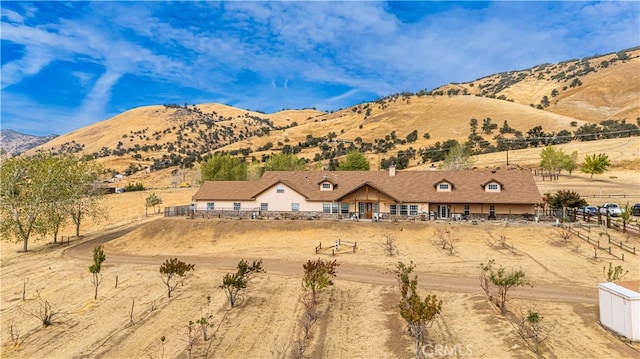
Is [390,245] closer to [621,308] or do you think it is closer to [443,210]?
[443,210]

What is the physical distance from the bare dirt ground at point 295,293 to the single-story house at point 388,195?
3.87 m

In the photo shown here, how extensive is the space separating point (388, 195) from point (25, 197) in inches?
1466

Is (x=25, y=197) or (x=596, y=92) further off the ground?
(x=596, y=92)

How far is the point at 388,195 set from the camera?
139ft

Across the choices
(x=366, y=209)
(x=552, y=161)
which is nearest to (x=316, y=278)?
(x=366, y=209)

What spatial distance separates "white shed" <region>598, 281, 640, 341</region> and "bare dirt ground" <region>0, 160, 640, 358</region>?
55 centimetres

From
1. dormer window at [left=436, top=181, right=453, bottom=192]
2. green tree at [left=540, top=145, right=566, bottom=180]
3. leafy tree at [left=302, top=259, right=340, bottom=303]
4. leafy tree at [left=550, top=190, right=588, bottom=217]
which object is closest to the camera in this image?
leafy tree at [left=302, top=259, right=340, bottom=303]

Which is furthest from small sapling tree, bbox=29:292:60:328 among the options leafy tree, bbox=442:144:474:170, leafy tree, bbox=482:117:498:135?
leafy tree, bbox=482:117:498:135

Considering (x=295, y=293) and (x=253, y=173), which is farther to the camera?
(x=253, y=173)

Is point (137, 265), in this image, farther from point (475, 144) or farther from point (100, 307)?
point (475, 144)

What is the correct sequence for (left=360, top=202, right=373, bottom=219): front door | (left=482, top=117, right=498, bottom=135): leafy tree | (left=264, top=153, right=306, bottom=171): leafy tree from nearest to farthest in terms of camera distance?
(left=360, top=202, right=373, bottom=219): front door → (left=264, top=153, right=306, bottom=171): leafy tree → (left=482, top=117, right=498, bottom=135): leafy tree

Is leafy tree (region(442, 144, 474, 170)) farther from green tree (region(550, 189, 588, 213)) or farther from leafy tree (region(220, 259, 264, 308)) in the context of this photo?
leafy tree (region(220, 259, 264, 308))

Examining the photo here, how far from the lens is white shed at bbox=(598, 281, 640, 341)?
50.7ft

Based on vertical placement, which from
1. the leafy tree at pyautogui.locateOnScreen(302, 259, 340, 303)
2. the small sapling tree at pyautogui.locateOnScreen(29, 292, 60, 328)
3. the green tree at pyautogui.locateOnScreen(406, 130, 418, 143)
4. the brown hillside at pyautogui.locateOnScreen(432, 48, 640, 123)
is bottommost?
the small sapling tree at pyautogui.locateOnScreen(29, 292, 60, 328)
